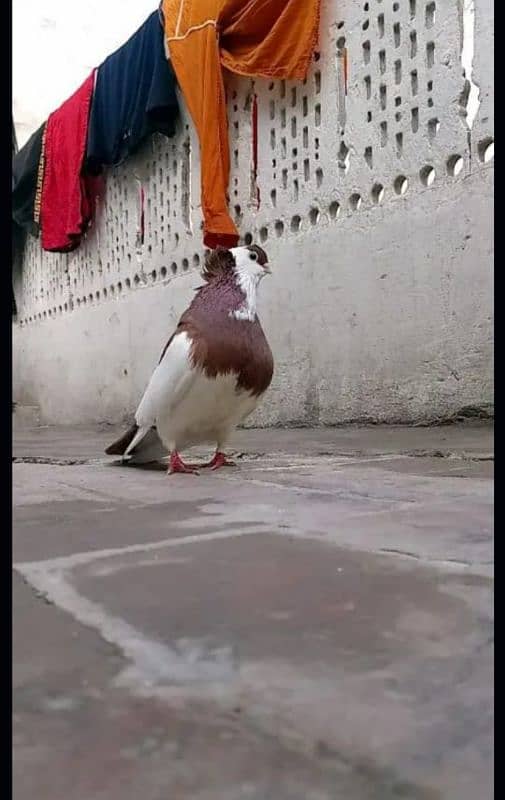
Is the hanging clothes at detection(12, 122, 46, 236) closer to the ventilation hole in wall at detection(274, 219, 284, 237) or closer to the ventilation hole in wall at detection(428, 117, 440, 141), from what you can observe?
the ventilation hole in wall at detection(274, 219, 284, 237)

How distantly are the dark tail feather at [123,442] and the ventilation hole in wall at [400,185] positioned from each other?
32.5 inches

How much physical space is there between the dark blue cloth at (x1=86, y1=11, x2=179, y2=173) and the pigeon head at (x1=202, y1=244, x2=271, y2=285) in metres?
1.31

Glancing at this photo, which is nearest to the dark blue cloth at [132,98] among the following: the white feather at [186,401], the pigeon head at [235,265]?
the pigeon head at [235,265]

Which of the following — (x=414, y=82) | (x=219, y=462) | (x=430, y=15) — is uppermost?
(x=430, y=15)

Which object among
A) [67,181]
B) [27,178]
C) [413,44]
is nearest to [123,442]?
[413,44]

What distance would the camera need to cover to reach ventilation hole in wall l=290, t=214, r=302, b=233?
1828mm

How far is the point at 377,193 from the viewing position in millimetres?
1594

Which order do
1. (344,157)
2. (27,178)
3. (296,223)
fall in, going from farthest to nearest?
(27,178) < (296,223) < (344,157)

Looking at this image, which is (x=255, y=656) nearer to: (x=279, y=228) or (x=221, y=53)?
(x=279, y=228)

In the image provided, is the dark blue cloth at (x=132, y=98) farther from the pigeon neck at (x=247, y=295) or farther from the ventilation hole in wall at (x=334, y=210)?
the pigeon neck at (x=247, y=295)

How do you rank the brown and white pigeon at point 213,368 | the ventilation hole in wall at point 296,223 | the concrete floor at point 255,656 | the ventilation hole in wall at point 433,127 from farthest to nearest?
the ventilation hole in wall at point 296,223 → the ventilation hole in wall at point 433,127 → the brown and white pigeon at point 213,368 → the concrete floor at point 255,656

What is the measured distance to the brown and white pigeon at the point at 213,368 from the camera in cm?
89

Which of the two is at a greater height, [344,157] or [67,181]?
[67,181]

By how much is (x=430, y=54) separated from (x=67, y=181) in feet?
5.82
